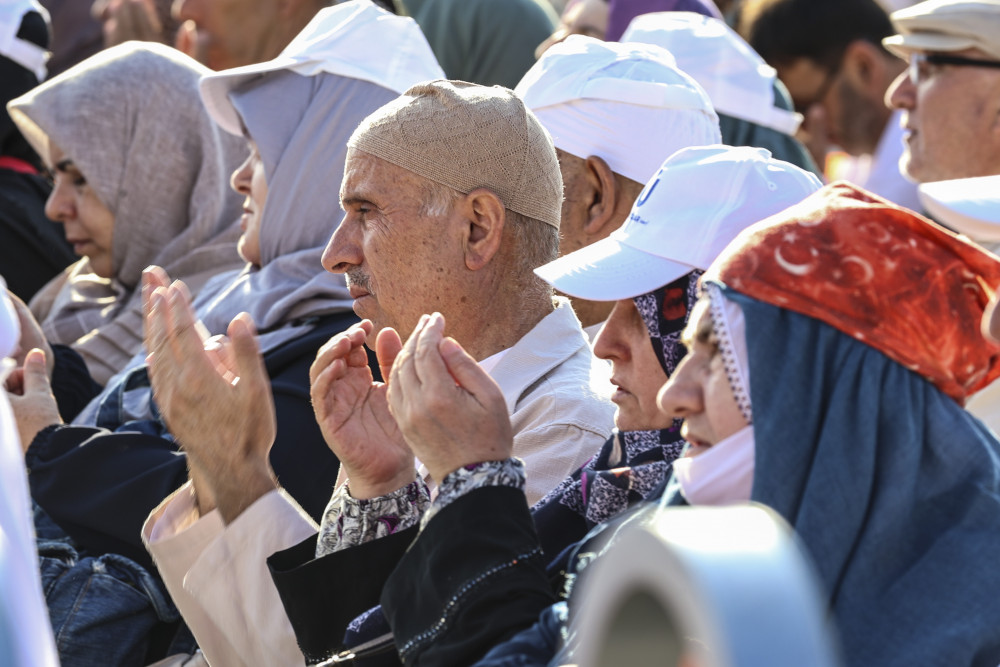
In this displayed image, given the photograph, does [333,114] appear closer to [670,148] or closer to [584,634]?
[670,148]

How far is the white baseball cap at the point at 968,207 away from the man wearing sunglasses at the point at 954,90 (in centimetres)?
182

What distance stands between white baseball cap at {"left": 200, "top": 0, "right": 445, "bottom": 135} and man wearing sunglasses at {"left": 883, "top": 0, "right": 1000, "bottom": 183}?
1.58 m

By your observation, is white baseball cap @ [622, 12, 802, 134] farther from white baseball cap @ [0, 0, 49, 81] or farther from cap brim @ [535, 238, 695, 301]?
white baseball cap @ [0, 0, 49, 81]

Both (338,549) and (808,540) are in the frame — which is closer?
(808,540)

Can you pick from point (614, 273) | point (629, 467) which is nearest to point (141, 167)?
point (614, 273)

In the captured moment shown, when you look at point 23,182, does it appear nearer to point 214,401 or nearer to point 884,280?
point 214,401

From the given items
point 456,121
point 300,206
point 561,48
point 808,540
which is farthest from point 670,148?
point 808,540

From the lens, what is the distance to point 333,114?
14.1ft

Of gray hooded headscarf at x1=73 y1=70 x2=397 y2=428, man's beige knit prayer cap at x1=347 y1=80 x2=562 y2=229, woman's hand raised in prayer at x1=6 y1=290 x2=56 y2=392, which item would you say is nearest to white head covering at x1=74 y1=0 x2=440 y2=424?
gray hooded headscarf at x1=73 y1=70 x2=397 y2=428

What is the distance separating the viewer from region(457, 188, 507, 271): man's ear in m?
3.19

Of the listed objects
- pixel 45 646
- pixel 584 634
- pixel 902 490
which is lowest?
pixel 902 490

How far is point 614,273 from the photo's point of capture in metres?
2.67

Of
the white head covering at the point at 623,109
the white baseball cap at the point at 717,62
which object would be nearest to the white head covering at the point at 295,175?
the white head covering at the point at 623,109

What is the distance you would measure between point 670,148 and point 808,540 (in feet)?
6.71
